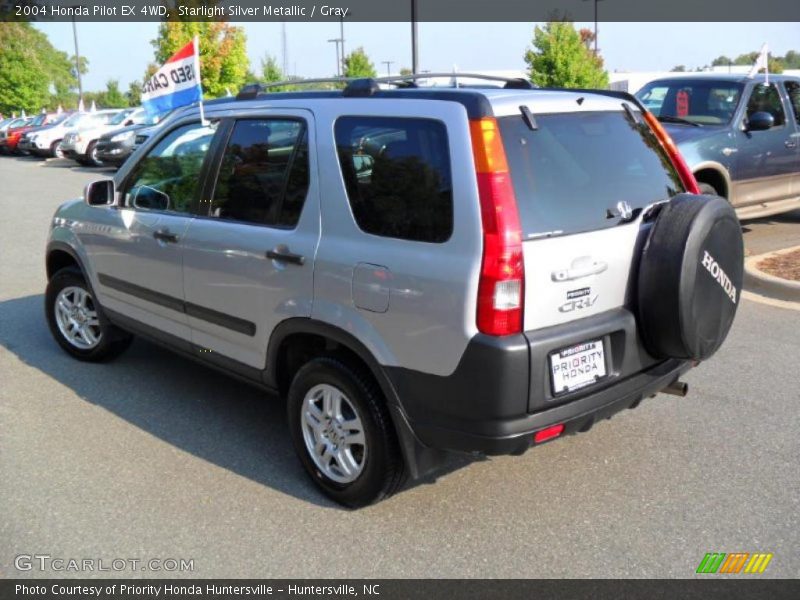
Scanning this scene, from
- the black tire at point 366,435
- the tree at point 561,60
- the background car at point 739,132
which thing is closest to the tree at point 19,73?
the tree at point 561,60

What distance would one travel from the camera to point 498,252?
2.89m

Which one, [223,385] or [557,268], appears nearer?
[557,268]

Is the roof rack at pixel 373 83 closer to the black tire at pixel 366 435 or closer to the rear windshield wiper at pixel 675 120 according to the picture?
the black tire at pixel 366 435

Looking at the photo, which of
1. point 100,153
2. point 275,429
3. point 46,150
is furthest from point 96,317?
point 46,150

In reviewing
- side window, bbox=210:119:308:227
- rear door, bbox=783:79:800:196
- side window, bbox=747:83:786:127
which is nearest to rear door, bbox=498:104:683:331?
side window, bbox=210:119:308:227

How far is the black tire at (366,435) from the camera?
3344mm

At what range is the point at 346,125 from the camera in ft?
11.5

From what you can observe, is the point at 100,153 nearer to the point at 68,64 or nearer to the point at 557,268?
the point at 557,268

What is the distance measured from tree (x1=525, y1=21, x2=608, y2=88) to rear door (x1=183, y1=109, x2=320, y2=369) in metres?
22.7

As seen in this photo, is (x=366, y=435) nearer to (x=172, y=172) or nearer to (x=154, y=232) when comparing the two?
(x=154, y=232)

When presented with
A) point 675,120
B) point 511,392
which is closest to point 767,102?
point 675,120

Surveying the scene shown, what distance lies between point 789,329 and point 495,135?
4113 mm

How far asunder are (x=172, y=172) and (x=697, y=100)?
6.83m

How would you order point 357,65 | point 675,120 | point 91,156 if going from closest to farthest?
point 675,120
point 91,156
point 357,65
